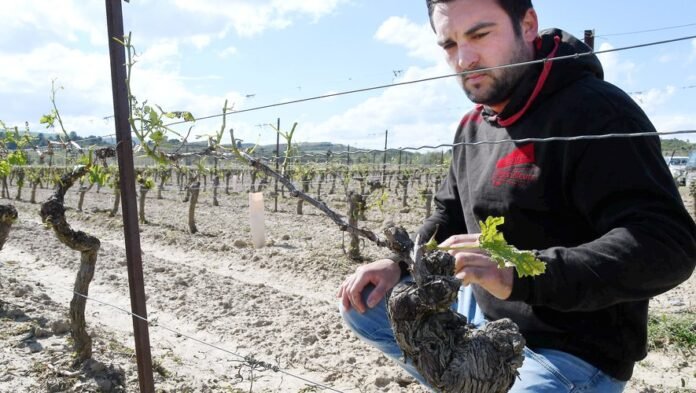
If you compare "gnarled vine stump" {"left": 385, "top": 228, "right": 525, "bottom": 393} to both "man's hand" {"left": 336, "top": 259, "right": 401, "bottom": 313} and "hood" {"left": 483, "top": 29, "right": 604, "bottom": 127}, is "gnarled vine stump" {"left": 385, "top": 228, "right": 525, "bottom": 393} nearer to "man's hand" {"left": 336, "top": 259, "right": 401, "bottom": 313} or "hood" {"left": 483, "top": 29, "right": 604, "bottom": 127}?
"man's hand" {"left": 336, "top": 259, "right": 401, "bottom": 313}

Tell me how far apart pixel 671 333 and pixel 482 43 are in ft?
13.5

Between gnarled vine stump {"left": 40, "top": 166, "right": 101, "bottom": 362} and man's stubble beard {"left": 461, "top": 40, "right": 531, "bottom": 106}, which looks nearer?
man's stubble beard {"left": 461, "top": 40, "right": 531, "bottom": 106}

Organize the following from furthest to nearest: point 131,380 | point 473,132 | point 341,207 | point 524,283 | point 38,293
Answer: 1. point 341,207
2. point 38,293
3. point 131,380
4. point 473,132
5. point 524,283

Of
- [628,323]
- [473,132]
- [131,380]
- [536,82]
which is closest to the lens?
[628,323]

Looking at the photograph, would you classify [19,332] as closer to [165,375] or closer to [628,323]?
[165,375]

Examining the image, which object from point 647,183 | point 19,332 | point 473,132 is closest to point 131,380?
point 19,332

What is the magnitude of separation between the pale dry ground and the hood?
246 cm

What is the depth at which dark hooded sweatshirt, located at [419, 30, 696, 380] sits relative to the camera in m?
1.47

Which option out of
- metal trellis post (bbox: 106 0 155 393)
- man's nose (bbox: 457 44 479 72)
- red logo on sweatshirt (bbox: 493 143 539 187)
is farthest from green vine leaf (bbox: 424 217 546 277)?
metal trellis post (bbox: 106 0 155 393)

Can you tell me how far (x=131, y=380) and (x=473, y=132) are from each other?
2884 mm

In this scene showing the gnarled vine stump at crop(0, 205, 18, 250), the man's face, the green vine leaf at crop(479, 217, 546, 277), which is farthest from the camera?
the gnarled vine stump at crop(0, 205, 18, 250)

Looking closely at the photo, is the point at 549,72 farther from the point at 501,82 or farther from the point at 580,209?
the point at 580,209

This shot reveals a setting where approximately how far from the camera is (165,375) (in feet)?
12.6

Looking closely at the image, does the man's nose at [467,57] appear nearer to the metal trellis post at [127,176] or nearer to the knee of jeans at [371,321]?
the knee of jeans at [371,321]
